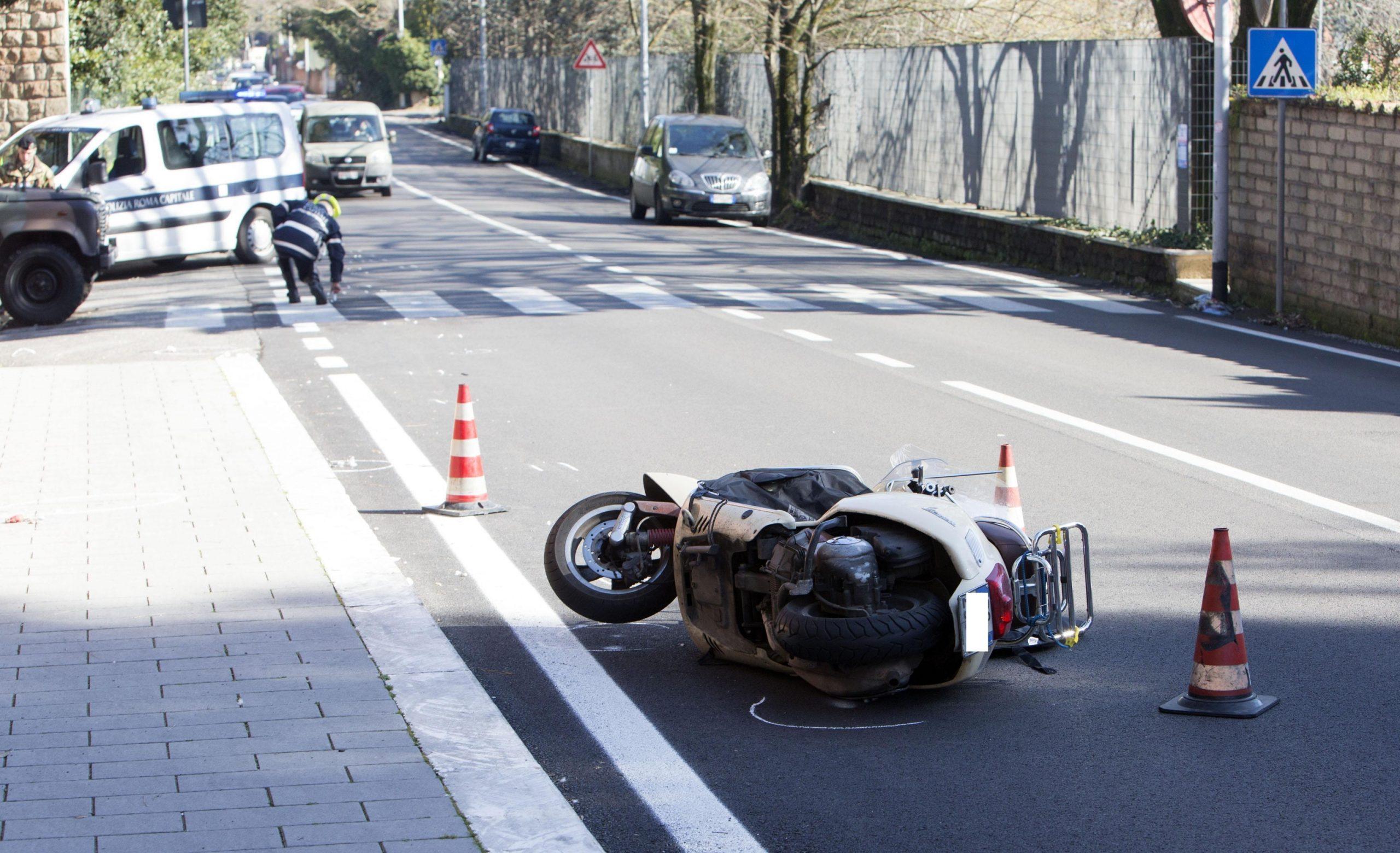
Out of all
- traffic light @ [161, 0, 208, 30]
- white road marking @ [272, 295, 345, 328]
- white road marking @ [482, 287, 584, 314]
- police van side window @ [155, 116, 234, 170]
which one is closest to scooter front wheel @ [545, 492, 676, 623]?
white road marking @ [272, 295, 345, 328]

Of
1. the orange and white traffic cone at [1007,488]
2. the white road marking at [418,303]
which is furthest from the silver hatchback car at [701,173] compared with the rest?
the orange and white traffic cone at [1007,488]

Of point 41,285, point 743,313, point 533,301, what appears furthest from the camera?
point 533,301

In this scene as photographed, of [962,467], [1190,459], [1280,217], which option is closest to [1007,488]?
[962,467]

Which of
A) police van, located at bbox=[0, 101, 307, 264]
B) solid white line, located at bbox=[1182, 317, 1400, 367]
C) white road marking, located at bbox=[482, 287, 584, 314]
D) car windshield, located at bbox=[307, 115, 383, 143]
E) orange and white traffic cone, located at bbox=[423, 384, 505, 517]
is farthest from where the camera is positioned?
car windshield, located at bbox=[307, 115, 383, 143]

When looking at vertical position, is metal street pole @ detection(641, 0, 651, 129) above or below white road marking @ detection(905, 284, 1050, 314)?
above

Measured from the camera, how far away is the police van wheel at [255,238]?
22.2 metres

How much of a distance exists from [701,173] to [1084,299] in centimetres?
1201

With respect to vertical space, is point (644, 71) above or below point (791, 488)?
above

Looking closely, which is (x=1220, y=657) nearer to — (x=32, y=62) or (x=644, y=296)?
(x=644, y=296)

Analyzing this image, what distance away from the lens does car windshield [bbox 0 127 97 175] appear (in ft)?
67.9

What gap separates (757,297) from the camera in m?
17.9

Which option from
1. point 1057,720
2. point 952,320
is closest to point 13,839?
point 1057,720

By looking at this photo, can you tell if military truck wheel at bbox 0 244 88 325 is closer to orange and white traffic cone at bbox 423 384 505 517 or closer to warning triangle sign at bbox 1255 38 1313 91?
orange and white traffic cone at bbox 423 384 505 517

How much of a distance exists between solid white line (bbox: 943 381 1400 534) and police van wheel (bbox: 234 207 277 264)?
1289 cm
